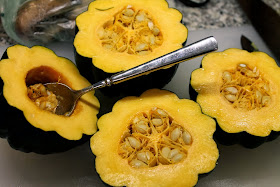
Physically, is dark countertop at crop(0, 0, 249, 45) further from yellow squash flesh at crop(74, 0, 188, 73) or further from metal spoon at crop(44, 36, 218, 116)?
metal spoon at crop(44, 36, 218, 116)

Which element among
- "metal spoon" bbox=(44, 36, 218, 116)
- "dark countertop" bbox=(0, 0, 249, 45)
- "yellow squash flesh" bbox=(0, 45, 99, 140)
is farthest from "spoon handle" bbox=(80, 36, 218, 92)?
"dark countertop" bbox=(0, 0, 249, 45)

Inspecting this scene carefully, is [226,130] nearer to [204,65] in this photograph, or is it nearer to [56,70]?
[204,65]

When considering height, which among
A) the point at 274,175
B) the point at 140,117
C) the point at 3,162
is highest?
the point at 140,117

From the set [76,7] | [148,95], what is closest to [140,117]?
[148,95]

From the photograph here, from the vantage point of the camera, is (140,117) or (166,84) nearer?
(140,117)

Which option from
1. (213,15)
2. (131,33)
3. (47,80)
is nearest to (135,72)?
(131,33)

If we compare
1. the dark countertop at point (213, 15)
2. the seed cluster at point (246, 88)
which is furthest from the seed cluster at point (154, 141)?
the dark countertop at point (213, 15)
